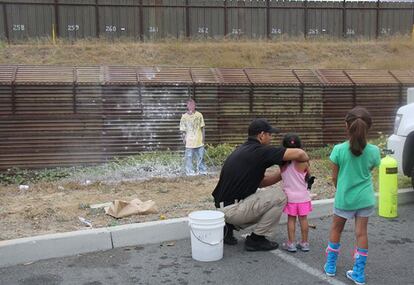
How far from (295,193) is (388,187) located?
5.82 feet

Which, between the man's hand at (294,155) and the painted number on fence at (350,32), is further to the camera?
the painted number on fence at (350,32)

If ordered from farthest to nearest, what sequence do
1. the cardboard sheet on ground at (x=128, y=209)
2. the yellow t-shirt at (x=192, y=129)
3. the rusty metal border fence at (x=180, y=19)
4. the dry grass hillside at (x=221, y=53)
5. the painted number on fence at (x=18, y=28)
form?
the rusty metal border fence at (x=180, y=19)
the painted number on fence at (x=18, y=28)
the dry grass hillside at (x=221, y=53)
the yellow t-shirt at (x=192, y=129)
the cardboard sheet on ground at (x=128, y=209)

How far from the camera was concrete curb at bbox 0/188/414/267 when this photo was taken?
497cm

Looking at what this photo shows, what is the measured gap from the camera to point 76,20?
19875 millimetres

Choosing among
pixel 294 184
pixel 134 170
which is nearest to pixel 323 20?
pixel 134 170

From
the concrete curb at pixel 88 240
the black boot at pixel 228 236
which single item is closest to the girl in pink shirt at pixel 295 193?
the black boot at pixel 228 236

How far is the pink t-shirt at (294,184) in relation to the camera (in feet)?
16.7

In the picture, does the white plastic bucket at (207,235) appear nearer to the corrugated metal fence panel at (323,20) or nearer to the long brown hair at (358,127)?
the long brown hair at (358,127)

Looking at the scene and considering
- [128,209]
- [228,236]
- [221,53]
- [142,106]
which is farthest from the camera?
[221,53]

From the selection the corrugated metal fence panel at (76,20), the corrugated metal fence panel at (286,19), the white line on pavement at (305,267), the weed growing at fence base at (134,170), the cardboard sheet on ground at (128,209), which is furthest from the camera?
the corrugated metal fence panel at (286,19)

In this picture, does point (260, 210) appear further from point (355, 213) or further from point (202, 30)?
point (202, 30)

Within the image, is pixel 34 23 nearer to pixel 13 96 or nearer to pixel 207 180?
pixel 13 96

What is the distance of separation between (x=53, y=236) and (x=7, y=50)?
12.6m

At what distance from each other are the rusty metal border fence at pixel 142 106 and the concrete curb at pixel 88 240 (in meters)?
5.20
